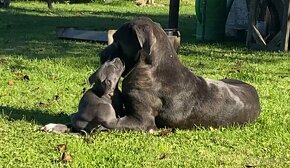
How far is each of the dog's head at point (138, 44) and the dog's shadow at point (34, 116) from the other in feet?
2.97

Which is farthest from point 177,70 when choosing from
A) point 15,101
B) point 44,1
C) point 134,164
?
point 44,1

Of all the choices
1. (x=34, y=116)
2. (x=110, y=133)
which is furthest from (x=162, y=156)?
(x=34, y=116)

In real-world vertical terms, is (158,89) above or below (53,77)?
above

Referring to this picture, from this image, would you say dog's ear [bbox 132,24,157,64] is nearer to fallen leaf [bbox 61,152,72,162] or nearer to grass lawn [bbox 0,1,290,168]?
grass lawn [bbox 0,1,290,168]

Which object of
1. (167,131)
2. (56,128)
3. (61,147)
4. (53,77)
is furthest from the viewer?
(53,77)

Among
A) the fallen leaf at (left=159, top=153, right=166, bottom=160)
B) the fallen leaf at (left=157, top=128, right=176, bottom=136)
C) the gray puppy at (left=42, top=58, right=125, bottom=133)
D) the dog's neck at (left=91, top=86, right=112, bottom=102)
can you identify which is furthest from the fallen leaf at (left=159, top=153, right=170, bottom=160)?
the dog's neck at (left=91, top=86, right=112, bottom=102)

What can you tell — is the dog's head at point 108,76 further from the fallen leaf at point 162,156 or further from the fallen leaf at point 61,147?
the fallen leaf at point 162,156

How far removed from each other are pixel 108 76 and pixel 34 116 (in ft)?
3.74

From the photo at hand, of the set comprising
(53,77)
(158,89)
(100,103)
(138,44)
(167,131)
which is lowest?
(53,77)

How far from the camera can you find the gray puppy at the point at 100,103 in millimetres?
6031

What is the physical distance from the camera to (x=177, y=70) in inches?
247

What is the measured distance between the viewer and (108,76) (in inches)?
240

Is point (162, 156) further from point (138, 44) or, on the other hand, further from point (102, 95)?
point (138, 44)

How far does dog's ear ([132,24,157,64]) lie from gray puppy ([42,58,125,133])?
0.28 meters
